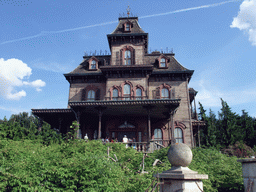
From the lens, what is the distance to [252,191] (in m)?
5.53

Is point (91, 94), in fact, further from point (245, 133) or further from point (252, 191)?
point (245, 133)

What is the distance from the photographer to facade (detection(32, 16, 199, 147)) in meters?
19.3

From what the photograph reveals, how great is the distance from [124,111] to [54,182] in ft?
43.3

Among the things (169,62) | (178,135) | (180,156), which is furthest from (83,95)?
(180,156)

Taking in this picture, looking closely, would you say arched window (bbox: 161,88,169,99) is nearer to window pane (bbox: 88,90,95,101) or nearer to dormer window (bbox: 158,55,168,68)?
dormer window (bbox: 158,55,168,68)

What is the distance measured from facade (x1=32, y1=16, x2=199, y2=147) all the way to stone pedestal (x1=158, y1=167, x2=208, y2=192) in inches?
A: 516

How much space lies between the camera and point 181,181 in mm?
3643

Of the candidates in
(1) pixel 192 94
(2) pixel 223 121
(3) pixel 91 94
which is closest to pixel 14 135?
(3) pixel 91 94

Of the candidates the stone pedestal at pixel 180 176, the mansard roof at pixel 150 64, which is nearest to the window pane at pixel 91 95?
the mansard roof at pixel 150 64

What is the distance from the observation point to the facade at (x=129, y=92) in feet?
63.4

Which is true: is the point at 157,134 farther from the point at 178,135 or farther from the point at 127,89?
the point at 127,89

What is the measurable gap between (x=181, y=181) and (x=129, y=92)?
1739cm

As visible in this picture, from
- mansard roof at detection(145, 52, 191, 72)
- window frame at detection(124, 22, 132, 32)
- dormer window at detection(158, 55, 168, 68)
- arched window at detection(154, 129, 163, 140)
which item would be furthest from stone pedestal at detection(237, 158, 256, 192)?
window frame at detection(124, 22, 132, 32)

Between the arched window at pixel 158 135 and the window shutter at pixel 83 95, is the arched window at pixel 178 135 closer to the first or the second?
the arched window at pixel 158 135
